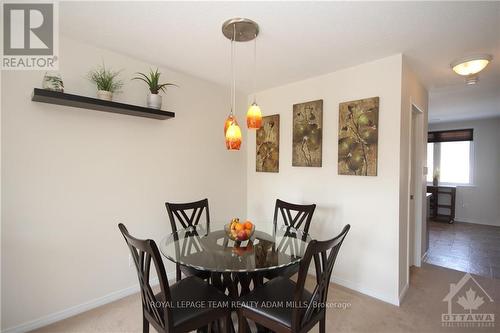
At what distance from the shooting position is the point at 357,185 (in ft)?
8.52

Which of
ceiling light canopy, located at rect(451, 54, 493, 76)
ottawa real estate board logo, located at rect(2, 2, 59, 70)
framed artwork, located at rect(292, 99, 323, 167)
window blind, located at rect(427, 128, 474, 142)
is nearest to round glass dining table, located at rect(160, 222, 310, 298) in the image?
framed artwork, located at rect(292, 99, 323, 167)

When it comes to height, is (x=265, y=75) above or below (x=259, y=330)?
above

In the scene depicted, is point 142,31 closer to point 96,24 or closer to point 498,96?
point 96,24

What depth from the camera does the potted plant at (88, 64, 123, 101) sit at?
7.06 ft

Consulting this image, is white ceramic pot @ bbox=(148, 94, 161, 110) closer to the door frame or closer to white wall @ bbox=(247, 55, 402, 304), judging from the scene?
white wall @ bbox=(247, 55, 402, 304)

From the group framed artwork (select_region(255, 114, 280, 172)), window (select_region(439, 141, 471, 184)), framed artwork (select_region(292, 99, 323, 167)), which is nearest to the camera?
framed artwork (select_region(292, 99, 323, 167))

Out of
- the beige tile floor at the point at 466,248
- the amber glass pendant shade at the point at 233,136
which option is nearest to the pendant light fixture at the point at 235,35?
the amber glass pendant shade at the point at 233,136

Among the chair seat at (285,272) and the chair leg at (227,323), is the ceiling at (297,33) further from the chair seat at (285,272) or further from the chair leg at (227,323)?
the chair leg at (227,323)

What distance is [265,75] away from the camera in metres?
2.93

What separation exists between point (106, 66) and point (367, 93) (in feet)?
8.54

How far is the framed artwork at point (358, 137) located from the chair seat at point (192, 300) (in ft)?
5.97

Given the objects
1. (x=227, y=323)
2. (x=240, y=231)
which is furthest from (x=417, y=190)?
(x=227, y=323)

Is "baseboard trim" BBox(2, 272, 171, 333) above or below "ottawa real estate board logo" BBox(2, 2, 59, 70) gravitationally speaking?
below

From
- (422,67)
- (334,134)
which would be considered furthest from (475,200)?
(334,134)
